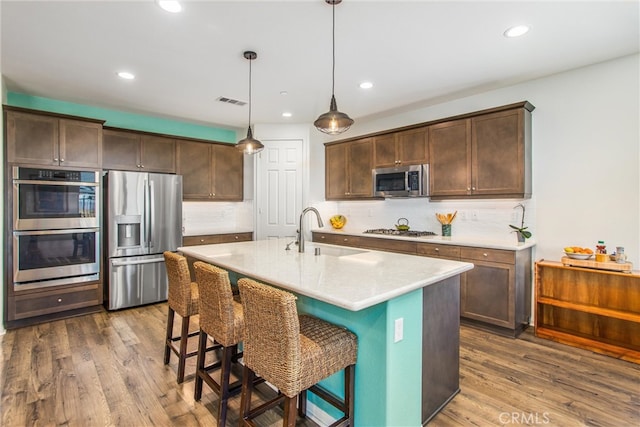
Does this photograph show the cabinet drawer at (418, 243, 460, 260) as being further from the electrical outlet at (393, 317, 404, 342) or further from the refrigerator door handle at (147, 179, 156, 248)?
the refrigerator door handle at (147, 179, 156, 248)

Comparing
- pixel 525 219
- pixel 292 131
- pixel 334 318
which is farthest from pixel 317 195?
pixel 334 318

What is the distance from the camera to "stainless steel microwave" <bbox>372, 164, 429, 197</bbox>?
4129mm

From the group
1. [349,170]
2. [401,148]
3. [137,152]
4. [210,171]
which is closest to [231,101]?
[210,171]

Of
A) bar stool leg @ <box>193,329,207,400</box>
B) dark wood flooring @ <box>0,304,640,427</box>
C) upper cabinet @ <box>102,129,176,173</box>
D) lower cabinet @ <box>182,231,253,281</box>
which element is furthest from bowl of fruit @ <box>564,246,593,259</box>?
upper cabinet @ <box>102,129,176,173</box>

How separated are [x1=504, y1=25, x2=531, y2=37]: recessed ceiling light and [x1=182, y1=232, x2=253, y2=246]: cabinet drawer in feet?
14.0

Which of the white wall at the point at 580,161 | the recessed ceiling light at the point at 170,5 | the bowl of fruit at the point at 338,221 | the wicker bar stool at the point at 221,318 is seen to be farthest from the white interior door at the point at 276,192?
the wicker bar stool at the point at 221,318

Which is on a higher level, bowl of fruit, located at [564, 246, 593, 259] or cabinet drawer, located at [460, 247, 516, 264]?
bowl of fruit, located at [564, 246, 593, 259]

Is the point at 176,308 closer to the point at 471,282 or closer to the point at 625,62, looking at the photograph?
the point at 471,282

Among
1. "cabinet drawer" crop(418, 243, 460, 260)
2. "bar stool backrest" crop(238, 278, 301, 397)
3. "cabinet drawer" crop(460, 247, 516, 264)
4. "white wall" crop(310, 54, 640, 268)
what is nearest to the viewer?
"bar stool backrest" crop(238, 278, 301, 397)

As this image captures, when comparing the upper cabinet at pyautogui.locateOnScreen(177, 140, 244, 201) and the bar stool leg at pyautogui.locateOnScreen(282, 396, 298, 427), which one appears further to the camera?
the upper cabinet at pyautogui.locateOnScreen(177, 140, 244, 201)

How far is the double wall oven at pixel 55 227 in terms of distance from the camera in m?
3.47

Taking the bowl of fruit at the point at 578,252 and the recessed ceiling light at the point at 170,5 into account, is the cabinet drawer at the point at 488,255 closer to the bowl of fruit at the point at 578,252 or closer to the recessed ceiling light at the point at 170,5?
the bowl of fruit at the point at 578,252

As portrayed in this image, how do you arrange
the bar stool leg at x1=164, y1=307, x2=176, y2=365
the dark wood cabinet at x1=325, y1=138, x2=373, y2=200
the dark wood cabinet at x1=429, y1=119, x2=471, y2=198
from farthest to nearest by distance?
the dark wood cabinet at x1=325, y1=138, x2=373, y2=200 < the dark wood cabinet at x1=429, y1=119, x2=471, y2=198 < the bar stool leg at x1=164, y1=307, x2=176, y2=365

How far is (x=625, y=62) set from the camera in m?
2.99
